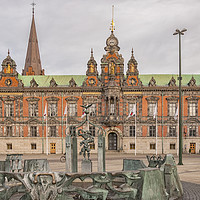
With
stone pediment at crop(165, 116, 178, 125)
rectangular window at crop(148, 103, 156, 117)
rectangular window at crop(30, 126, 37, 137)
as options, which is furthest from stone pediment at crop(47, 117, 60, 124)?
stone pediment at crop(165, 116, 178, 125)

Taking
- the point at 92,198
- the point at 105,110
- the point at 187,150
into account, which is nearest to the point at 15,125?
the point at 105,110

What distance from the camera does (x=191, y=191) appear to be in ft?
46.8

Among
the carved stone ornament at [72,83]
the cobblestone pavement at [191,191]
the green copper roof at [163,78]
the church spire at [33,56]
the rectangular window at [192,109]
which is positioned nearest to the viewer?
the cobblestone pavement at [191,191]

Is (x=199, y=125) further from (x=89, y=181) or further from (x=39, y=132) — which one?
(x=89, y=181)

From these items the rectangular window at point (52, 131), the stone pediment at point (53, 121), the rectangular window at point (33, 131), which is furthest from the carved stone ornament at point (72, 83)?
the rectangular window at point (33, 131)

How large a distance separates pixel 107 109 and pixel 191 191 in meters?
31.5

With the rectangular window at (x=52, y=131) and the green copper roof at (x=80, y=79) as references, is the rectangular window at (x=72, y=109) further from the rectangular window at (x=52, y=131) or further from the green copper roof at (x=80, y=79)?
the green copper roof at (x=80, y=79)

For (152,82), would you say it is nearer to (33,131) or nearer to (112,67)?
(112,67)

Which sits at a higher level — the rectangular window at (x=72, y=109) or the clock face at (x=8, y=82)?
the clock face at (x=8, y=82)

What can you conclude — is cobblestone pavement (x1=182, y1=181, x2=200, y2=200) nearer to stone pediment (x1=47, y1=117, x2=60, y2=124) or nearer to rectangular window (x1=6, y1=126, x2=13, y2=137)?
stone pediment (x1=47, y1=117, x2=60, y2=124)

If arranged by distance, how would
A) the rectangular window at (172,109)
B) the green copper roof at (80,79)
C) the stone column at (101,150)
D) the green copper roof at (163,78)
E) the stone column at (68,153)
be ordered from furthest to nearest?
the green copper roof at (80,79), the green copper roof at (163,78), the rectangular window at (172,109), the stone column at (68,153), the stone column at (101,150)

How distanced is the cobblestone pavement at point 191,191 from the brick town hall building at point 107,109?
28391 mm

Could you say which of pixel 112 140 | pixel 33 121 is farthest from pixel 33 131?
pixel 112 140

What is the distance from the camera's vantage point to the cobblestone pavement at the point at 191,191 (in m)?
12.9
